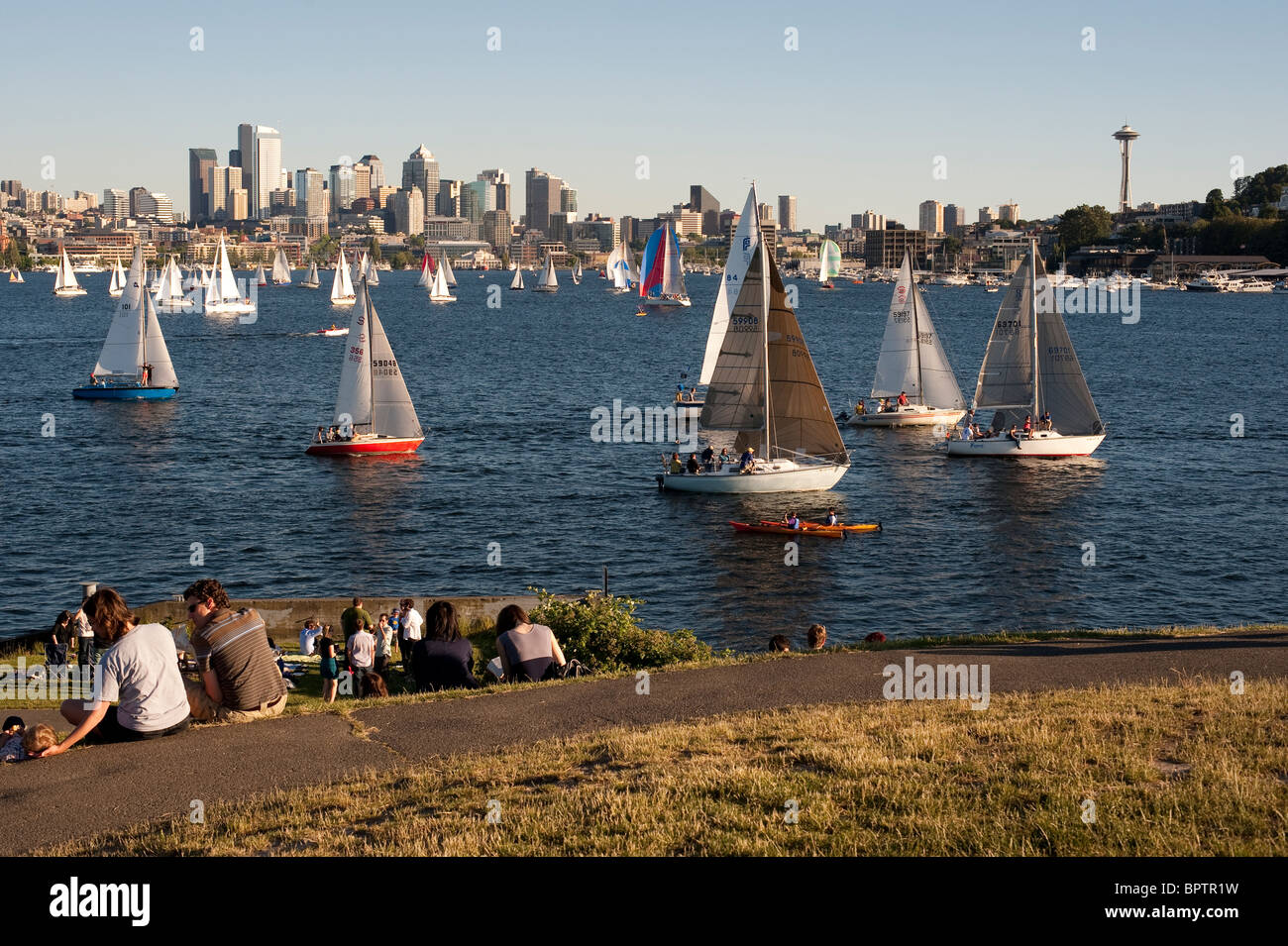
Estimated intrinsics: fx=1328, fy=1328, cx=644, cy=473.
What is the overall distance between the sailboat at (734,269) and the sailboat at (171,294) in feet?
393

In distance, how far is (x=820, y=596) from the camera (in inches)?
1485

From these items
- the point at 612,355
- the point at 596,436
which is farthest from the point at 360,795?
the point at 612,355

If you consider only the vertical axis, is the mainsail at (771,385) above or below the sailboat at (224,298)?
below

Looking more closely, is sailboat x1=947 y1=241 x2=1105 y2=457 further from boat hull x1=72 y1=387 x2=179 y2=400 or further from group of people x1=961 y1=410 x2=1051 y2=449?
boat hull x1=72 y1=387 x2=179 y2=400

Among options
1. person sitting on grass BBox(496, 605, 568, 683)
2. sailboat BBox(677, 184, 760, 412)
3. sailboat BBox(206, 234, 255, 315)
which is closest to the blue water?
sailboat BBox(677, 184, 760, 412)

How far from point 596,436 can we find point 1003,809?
58066mm

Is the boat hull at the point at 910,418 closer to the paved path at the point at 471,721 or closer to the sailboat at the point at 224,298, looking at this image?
the paved path at the point at 471,721

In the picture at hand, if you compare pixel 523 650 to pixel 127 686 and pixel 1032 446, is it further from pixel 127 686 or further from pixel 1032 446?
pixel 1032 446

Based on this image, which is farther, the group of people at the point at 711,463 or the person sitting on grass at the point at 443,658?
the group of people at the point at 711,463

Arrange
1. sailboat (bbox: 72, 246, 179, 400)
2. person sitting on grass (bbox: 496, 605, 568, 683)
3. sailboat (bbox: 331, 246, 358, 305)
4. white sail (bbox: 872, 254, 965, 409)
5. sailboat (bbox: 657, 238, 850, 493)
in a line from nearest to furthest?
1. person sitting on grass (bbox: 496, 605, 568, 683)
2. sailboat (bbox: 657, 238, 850, 493)
3. white sail (bbox: 872, 254, 965, 409)
4. sailboat (bbox: 72, 246, 179, 400)
5. sailboat (bbox: 331, 246, 358, 305)

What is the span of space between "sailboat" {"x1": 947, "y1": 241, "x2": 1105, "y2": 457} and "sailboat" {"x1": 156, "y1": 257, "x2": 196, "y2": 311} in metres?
133

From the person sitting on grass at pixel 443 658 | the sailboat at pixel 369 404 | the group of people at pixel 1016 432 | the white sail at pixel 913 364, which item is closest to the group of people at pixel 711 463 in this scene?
the group of people at pixel 1016 432

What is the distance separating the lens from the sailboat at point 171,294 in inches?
6683

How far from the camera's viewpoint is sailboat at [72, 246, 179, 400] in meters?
79.9
